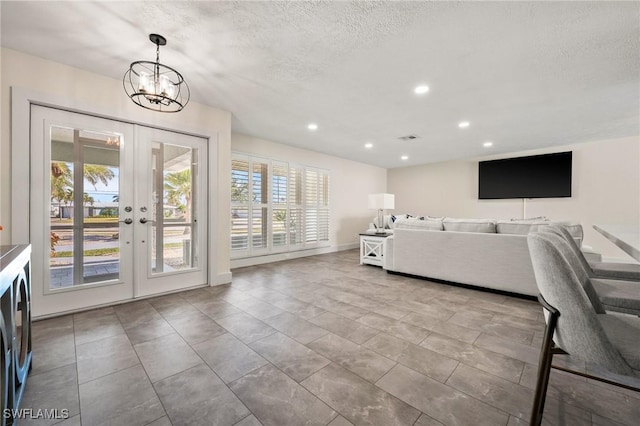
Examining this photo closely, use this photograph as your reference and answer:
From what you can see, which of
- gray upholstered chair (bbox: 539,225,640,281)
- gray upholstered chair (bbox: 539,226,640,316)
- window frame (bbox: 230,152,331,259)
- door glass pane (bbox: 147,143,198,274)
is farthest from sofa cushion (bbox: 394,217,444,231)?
door glass pane (bbox: 147,143,198,274)

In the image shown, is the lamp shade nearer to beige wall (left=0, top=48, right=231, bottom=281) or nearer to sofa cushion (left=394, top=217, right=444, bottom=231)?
sofa cushion (left=394, top=217, right=444, bottom=231)

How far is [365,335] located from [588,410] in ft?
4.27

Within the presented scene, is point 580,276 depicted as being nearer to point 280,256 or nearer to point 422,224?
point 422,224

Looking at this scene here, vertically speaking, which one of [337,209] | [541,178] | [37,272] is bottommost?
[37,272]

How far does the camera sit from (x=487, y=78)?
105 inches

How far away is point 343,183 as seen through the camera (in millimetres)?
6859

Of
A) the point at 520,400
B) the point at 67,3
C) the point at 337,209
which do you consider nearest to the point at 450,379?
the point at 520,400

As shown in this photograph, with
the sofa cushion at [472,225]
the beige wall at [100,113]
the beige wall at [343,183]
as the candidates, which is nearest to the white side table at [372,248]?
the sofa cushion at [472,225]

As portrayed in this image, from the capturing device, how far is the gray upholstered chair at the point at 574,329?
96cm

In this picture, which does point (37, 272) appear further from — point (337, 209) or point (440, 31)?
point (337, 209)

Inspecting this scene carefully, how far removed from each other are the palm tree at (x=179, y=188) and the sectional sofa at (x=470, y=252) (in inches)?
122

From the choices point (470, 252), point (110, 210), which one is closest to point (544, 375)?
point (470, 252)

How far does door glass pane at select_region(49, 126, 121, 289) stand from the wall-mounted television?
7.46 metres

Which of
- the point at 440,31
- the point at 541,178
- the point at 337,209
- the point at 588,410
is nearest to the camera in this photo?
the point at 588,410
